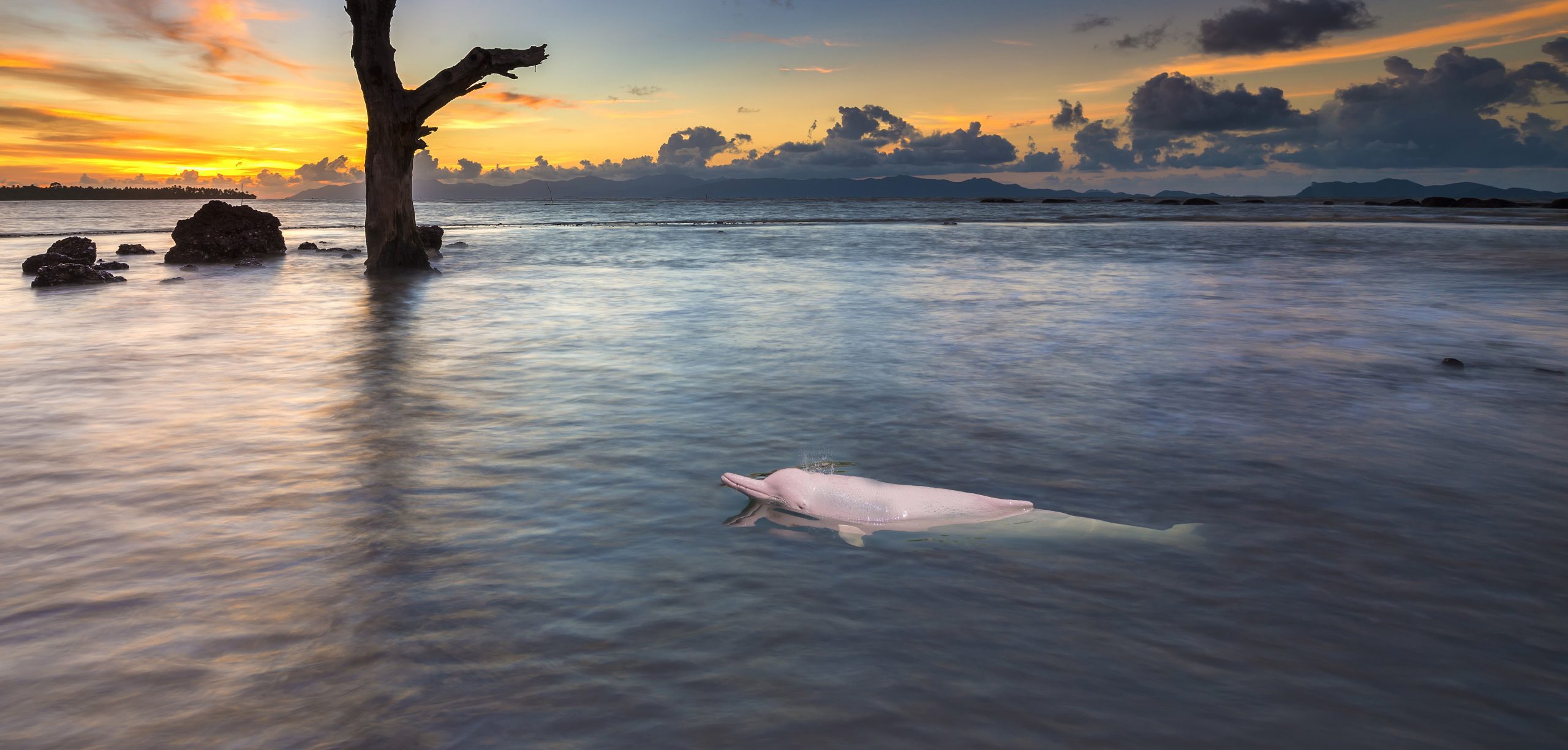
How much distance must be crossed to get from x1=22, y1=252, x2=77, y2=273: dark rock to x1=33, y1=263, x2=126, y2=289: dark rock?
1404 mm

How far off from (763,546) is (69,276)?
2069 centimetres

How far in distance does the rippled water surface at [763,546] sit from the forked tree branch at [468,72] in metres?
9.77

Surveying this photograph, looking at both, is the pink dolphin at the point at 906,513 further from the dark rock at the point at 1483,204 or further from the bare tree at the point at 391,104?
the dark rock at the point at 1483,204

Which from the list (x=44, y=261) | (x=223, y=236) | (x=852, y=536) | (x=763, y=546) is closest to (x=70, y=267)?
(x=44, y=261)

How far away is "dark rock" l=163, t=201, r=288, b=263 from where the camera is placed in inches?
1001

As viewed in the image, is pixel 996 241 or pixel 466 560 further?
pixel 996 241

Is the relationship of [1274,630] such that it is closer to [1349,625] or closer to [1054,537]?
[1349,625]

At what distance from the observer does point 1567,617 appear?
365 cm

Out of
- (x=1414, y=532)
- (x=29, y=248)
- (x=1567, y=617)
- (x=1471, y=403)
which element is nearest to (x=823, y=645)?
(x=1567, y=617)

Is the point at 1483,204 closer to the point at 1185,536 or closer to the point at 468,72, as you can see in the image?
the point at 468,72

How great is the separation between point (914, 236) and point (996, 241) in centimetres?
550

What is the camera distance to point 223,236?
2670 cm

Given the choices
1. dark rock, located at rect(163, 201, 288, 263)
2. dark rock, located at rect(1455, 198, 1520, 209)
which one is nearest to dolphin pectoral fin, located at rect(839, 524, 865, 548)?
dark rock, located at rect(163, 201, 288, 263)

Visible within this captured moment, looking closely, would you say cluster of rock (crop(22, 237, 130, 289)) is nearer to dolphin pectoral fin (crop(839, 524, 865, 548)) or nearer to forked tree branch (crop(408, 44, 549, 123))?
forked tree branch (crop(408, 44, 549, 123))
